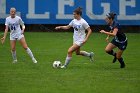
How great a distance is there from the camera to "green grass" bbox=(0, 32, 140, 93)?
1409 cm

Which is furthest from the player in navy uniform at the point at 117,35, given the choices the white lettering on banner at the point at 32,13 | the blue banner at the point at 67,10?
the white lettering on banner at the point at 32,13

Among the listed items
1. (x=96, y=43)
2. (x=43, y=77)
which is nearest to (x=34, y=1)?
(x=96, y=43)

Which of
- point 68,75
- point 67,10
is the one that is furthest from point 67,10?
point 68,75

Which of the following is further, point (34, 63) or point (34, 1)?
point (34, 1)

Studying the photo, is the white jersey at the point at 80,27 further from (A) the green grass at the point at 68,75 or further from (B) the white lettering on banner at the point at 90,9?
(B) the white lettering on banner at the point at 90,9

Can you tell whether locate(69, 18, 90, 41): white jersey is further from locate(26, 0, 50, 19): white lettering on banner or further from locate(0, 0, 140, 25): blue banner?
locate(26, 0, 50, 19): white lettering on banner

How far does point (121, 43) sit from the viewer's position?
61.2 feet

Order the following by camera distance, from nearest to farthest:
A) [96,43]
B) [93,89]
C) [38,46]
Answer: [93,89] < [38,46] < [96,43]

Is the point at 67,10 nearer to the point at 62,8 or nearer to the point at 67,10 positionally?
the point at 67,10

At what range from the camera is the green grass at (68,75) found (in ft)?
46.2

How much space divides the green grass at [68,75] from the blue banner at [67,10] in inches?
449

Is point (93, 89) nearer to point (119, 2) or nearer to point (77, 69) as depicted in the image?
point (77, 69)

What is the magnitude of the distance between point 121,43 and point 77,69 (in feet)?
5.82

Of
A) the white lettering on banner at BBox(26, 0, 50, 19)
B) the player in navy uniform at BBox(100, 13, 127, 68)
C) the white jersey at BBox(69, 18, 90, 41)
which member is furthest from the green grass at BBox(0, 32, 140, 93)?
the white lettering on banner at BBox(26, 0, 50, 19)
